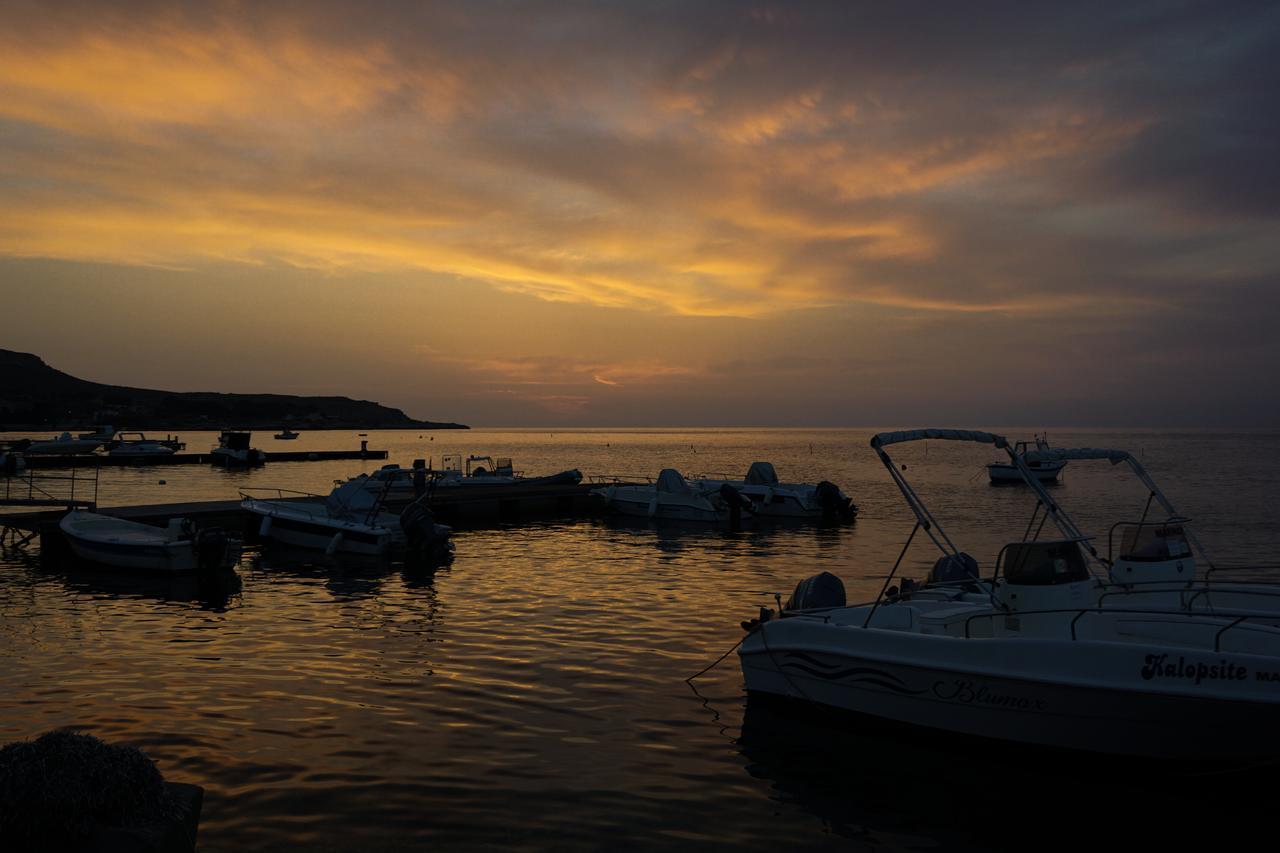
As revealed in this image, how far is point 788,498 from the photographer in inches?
1919

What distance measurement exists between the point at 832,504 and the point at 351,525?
24947 millimetres

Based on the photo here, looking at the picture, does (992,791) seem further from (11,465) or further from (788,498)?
(11,465)

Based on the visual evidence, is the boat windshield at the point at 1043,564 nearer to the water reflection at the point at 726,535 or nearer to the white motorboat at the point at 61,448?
the water reflection at the point at 726,535

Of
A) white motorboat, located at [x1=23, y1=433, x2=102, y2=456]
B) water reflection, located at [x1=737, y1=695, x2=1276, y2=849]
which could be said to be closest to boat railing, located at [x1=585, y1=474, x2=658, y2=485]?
water reflection, located at [x1=737, y1=695, x2=1276, y2=849]

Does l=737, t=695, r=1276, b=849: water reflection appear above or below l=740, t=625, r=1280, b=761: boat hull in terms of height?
below

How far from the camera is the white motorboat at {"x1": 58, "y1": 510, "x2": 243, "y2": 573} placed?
2530cm

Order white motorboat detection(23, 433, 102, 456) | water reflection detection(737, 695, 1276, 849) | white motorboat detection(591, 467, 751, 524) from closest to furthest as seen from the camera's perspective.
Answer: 1. water reflection detection(737, 695, 1276, 849)
2. white motorboat detection(591, 467, 751, 524)
3. white motorboat detection(23, 433, 102, 456)

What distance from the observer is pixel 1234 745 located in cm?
1027

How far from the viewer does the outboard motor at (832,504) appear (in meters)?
46.2

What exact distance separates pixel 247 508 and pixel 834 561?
860 inches

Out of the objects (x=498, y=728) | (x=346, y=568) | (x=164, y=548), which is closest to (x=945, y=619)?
(x=498, y=728)

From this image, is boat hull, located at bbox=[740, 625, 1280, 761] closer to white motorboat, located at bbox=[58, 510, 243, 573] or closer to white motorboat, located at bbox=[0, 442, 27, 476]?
white motorboat, located at bbox=[58, 510, 243, 573]

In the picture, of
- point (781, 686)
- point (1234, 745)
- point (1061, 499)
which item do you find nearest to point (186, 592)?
point (781, 686)

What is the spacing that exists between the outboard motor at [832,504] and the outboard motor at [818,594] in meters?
31.5
